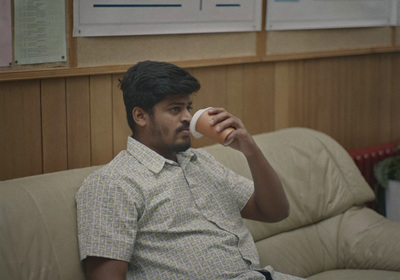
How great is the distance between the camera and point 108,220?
1.89 m

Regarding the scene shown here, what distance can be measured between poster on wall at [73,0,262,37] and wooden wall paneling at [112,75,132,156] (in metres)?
0.22

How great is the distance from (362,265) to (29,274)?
1.47 metres

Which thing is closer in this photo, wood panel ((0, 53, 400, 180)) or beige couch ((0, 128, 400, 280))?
beige couch ((0, 128, 400, 280))

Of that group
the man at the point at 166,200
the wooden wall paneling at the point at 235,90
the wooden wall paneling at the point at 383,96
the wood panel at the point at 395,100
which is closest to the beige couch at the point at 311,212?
the man at the point at 166,200

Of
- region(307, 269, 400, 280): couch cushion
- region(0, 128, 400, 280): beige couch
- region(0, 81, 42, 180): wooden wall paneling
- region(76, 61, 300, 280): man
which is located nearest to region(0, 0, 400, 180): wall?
region(0, 81, 42, 180): wooden wall paneling

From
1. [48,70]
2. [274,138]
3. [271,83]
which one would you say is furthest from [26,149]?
[271,83]

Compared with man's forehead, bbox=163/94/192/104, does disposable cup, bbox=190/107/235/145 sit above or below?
below

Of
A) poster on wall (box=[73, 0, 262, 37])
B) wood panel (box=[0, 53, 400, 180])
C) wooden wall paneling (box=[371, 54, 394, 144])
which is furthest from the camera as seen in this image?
wooden wall paneling (box=[371, 54, 394, 144])

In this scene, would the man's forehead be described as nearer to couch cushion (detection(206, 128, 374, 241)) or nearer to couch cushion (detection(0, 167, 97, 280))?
couch cushion (detection(0, 167, 97, 280))

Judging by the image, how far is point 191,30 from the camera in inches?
109

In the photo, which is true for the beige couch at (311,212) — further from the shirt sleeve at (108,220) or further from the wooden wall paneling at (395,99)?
the wooden wall paneling at (395,99)

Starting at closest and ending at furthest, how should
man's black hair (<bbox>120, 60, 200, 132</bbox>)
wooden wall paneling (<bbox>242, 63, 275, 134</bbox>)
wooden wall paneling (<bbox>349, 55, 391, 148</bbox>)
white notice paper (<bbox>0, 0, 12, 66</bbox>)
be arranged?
man's black hair (<bbox>120, 60, 200, 132</bbox>)
white notice paper (<bbox>0, 0, 12, 66</bbox>)
wooden wall paneling (<bbox>242, 63, 275, 134</bbox>)
wooden wall paneling (<bbox>349, 55, 391, 148</bbox>)

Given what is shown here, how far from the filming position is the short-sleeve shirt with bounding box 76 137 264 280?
6.24 ft

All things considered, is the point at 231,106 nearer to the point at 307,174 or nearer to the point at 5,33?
the point at 307,174
